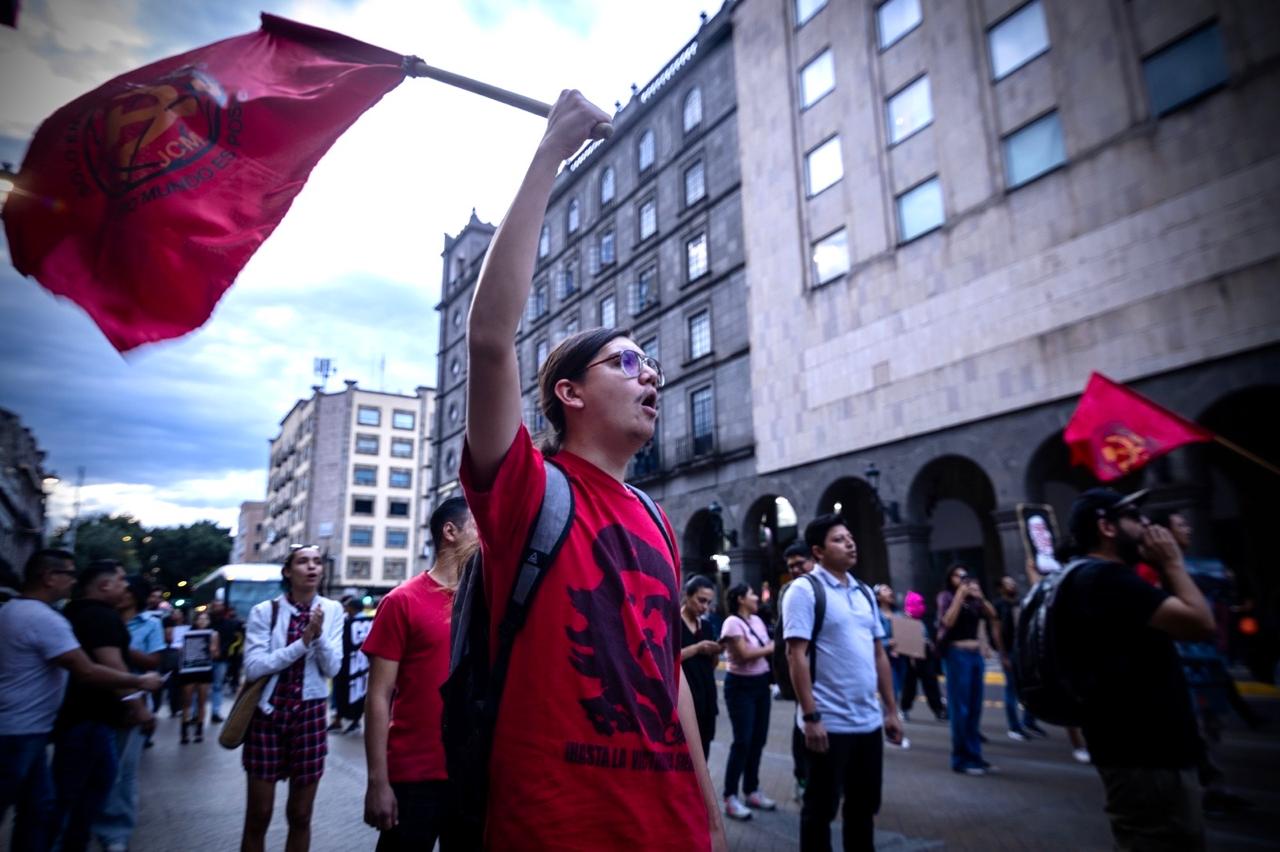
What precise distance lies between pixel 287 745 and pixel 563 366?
12.3 feet

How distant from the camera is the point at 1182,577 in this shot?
3262mm

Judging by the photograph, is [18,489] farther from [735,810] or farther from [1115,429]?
[1115,429]

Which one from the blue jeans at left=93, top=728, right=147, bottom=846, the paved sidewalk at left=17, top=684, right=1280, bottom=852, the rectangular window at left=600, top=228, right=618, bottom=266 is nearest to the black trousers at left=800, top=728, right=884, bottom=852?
the paved sidewalk at left=17, top=684, right=1280, bottom=852

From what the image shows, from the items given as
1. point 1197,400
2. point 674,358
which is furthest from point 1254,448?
point 674,358

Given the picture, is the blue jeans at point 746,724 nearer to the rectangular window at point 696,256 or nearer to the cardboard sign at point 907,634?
the cardboard sign at point 907,634

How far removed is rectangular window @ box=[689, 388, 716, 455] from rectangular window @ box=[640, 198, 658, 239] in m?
7.49

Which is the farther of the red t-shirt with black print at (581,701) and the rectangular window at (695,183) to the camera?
the rectangular window at (695,183)

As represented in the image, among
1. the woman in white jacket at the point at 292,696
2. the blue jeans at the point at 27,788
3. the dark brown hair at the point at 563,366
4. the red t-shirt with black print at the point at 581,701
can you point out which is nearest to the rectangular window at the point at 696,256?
the woman in white jacket at the point at 292,696

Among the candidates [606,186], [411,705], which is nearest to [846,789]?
[411,705]

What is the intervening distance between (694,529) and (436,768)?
2256 centimetres

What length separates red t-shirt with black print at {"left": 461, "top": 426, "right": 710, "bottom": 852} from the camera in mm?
1638

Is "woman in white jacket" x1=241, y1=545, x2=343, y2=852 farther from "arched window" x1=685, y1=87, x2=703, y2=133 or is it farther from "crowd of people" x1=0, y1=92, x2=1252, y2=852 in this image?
"arched window" x1=685, y1=87, x2=703, y2=133

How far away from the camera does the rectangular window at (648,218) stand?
29484mm

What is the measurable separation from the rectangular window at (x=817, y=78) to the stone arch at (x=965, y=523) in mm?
11626
